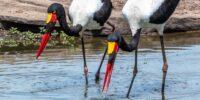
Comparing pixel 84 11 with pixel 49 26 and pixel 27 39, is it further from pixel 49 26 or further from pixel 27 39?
pixel 27 39

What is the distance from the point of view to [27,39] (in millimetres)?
13008

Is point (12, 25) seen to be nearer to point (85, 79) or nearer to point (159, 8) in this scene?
point (85, 79)

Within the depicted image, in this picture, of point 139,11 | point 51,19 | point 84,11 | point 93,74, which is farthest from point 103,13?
point 51,19

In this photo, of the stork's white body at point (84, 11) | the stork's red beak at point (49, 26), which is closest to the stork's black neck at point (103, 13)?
the stork's white body at point (84, 11)

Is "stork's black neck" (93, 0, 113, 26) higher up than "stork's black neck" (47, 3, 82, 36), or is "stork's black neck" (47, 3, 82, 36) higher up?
"stork's black neck" (47, 3, 82, 36)

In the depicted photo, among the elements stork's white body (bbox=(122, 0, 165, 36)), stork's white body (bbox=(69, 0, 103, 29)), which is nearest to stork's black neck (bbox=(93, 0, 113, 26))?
stork's white body (bbox=(69, 0, 103, 29))

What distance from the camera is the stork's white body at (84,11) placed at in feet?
32.2

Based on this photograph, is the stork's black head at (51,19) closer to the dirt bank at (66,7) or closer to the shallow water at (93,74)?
the shallow water at (93,74)

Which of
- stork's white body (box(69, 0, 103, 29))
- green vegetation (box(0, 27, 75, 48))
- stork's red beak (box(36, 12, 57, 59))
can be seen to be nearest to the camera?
stork's red beak (box(36, 12, 57, 59))

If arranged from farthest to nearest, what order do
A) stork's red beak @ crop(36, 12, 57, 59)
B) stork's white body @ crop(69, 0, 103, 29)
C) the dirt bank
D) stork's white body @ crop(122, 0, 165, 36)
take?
the dirt bank < stork's white body @ crop(69, 0, 103, 29) < stork's white body @ crop(122, 0, 165, 36) < stork's red beak @ crop(36, 12, 57, 59)

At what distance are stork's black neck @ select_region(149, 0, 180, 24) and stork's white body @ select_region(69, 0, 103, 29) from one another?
1239mm

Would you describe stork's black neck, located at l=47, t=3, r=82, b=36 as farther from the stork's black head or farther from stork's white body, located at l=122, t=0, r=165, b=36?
stork's white body, located at l=122, t=0, r=165, b=36

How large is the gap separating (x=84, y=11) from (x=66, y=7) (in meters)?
4.14

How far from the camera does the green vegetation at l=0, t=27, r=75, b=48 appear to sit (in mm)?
12742
